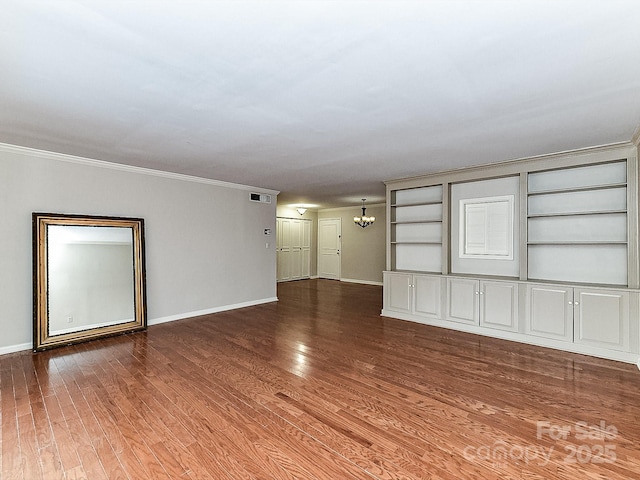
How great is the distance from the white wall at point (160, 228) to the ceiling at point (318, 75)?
0.55 m

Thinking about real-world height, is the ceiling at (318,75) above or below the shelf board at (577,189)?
above

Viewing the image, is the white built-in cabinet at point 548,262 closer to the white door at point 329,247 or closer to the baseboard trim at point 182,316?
the baseboard trim at point 182,316

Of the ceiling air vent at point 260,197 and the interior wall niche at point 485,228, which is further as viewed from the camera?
the ceiling air vent at point 260,197

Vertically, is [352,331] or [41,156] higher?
[41,156]

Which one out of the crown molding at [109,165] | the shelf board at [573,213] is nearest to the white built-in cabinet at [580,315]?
the shelf board at [573,213]

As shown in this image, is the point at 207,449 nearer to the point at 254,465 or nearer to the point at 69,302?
the point at 254,465

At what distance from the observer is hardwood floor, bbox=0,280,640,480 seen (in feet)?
6.51

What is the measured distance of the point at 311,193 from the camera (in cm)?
750

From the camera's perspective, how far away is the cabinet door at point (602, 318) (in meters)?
3.71

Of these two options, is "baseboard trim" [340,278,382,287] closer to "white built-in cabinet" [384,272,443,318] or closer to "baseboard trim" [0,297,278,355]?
"baseboard trim" [0,297,278,355]

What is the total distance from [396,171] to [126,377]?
4441mm

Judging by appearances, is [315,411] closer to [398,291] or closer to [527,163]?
[398,291]

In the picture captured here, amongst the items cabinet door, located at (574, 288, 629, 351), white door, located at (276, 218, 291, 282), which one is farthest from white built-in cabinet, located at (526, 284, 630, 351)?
white door, located at (276, 218, 291, 282)

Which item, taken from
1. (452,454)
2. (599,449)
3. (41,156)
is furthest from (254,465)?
(41,156)
